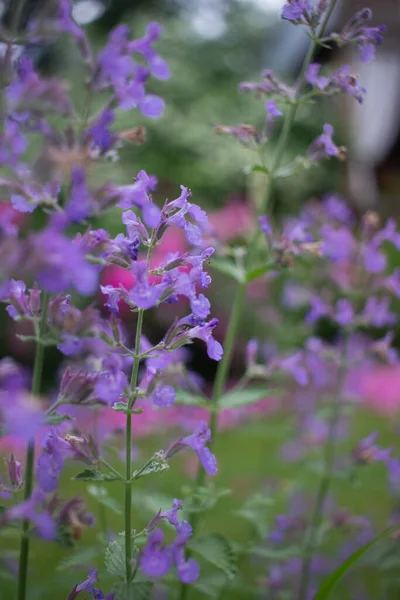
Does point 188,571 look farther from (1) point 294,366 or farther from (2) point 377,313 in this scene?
(2) point 377,313

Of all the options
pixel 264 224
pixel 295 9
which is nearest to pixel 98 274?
pixel 264 224

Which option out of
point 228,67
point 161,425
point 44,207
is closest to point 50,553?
point 161,425

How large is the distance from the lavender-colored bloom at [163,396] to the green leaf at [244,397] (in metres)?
0.43

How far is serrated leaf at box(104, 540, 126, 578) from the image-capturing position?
1.09 meters

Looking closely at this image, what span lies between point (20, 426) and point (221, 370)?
957 millimetres

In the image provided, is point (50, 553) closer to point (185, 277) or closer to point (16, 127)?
point (185, 277)

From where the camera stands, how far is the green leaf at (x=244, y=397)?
1573 millimetres

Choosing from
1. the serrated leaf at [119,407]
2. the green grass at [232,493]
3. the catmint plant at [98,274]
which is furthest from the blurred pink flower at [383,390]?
the serrated leaf at [119,407]

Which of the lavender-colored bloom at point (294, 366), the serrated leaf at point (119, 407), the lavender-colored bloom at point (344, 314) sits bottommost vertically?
the lavender-colored bloom at point (294, 366)

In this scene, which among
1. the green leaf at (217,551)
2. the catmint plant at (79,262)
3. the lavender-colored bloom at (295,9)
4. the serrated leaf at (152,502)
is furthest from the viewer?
the serrated leaf at (152,502)

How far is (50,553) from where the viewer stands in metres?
2.41

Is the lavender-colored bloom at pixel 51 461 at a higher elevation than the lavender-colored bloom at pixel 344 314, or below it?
higher

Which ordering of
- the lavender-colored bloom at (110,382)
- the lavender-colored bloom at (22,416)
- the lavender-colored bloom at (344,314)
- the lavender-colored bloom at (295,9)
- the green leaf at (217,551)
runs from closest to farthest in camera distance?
the lavender-colored bloom at (22,416) → the lavender-colored bloom at (110,382) → the green leaf at (217,551) → the lavender-colored bloom at (295,9) → the lavender-colored bloom at (344,314)

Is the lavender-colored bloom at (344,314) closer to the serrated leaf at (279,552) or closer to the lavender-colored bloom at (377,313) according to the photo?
the lavender-colored bloom at (377,313)
